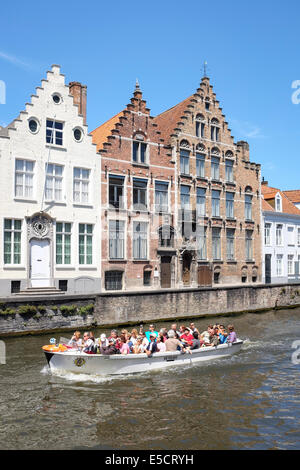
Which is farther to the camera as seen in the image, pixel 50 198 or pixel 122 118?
pixel 122 118

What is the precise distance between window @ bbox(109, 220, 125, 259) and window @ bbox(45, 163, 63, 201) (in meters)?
4.28

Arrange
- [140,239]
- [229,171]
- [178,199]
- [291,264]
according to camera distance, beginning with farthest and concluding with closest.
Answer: [291,264], [229,171], [178,199], [140,239]

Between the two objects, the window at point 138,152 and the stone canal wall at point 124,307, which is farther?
the window at point 138,152

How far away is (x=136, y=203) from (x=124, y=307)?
8.31 metres

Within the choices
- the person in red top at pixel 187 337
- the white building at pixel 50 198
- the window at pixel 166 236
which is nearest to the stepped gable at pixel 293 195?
the window at pixel 166 236

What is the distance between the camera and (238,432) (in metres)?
11.1

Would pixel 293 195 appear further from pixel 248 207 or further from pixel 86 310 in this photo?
pixel 86 310

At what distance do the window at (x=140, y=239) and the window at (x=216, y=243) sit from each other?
23.1 feet

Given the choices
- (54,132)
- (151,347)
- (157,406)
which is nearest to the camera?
(157,406)

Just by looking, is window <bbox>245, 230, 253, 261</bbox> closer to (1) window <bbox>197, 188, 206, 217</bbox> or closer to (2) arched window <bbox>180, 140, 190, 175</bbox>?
(1) window <bbox>197, 188, 206, 217</bbox>

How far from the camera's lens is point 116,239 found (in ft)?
101

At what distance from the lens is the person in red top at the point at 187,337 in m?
18.9

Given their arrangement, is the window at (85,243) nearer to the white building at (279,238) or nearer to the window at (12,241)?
the window at (12,241)

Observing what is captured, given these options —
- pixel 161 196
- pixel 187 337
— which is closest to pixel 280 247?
pixel 161 196
